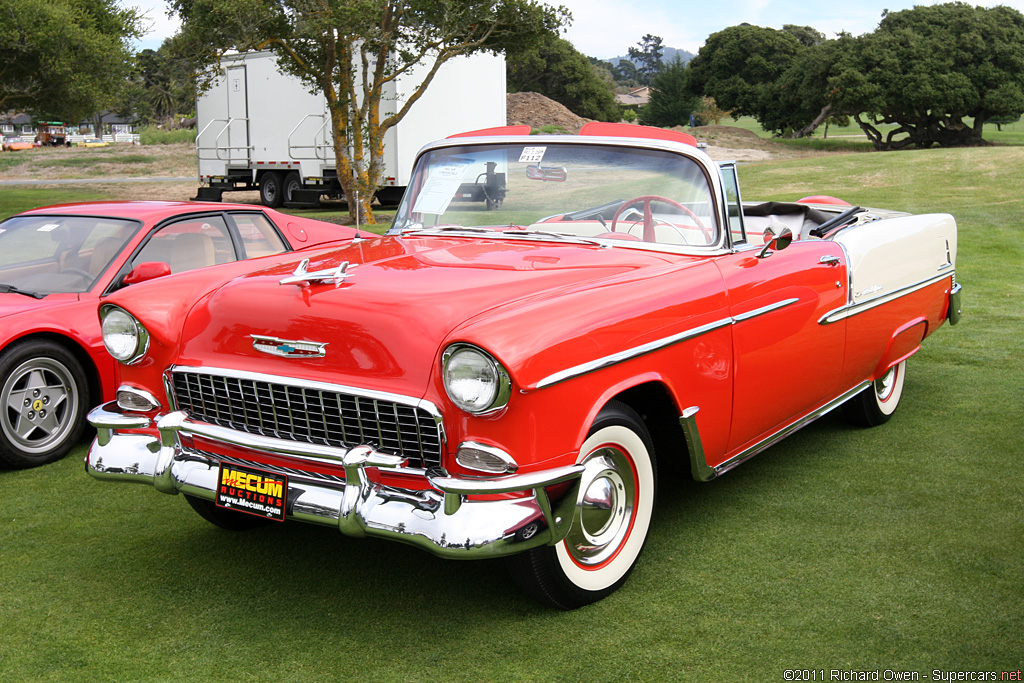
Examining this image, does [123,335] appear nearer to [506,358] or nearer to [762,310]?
[506,358]

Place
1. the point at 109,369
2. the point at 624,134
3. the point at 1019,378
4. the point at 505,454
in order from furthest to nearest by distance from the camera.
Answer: the point at 1019,378, the point at 109,369, the point at 624,134, the point at 505,454

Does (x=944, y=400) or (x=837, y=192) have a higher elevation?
(x=837, y=192)

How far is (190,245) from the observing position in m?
5.62

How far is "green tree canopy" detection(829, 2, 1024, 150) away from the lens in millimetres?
37625

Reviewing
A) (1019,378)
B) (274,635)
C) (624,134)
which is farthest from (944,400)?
(274,635)

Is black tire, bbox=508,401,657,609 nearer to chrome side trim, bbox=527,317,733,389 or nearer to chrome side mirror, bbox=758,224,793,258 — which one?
chrome side trim, bbox=527,317,733,389

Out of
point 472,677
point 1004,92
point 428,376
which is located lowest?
point 472,677

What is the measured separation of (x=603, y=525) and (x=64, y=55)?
69.1 ft

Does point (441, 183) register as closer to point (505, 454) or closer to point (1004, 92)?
point (505, 454)

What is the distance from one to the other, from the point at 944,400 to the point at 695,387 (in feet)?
10.5

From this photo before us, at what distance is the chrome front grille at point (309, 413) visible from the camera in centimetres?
278

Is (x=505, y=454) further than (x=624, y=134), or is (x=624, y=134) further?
(x=624, y=134)

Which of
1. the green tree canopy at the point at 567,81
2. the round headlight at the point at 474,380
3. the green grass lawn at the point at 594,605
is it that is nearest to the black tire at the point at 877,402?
the green grass lawn at the point at 594,605

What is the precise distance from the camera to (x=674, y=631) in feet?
9.79
